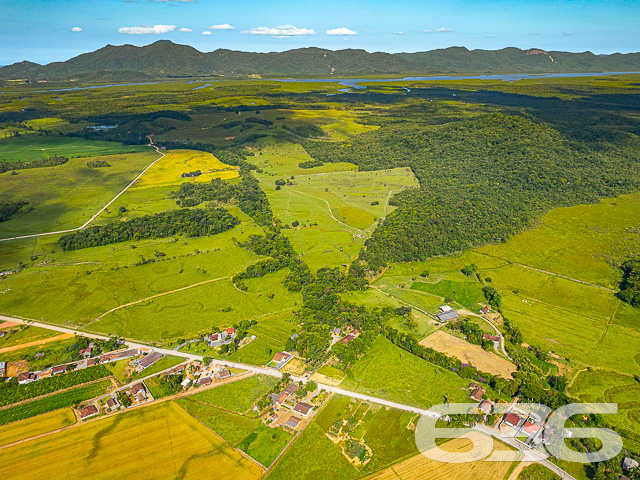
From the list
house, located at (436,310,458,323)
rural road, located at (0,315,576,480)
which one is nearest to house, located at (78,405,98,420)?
rural road, located at (0,315,576,480)

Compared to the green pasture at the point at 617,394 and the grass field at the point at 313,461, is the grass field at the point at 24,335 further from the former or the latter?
the green pasture at the point at 617,394

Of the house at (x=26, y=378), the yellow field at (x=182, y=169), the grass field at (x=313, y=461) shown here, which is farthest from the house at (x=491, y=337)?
the yellow field at (x=182, y=169)

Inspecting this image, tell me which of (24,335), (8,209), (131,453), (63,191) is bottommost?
(131,453)

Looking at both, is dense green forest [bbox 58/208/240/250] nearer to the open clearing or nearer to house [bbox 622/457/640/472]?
the open clearing

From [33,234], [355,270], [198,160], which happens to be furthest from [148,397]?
[198,160]

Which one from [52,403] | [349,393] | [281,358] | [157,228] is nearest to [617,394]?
[349,393]

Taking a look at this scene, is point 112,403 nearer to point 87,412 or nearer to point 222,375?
point 87,412
